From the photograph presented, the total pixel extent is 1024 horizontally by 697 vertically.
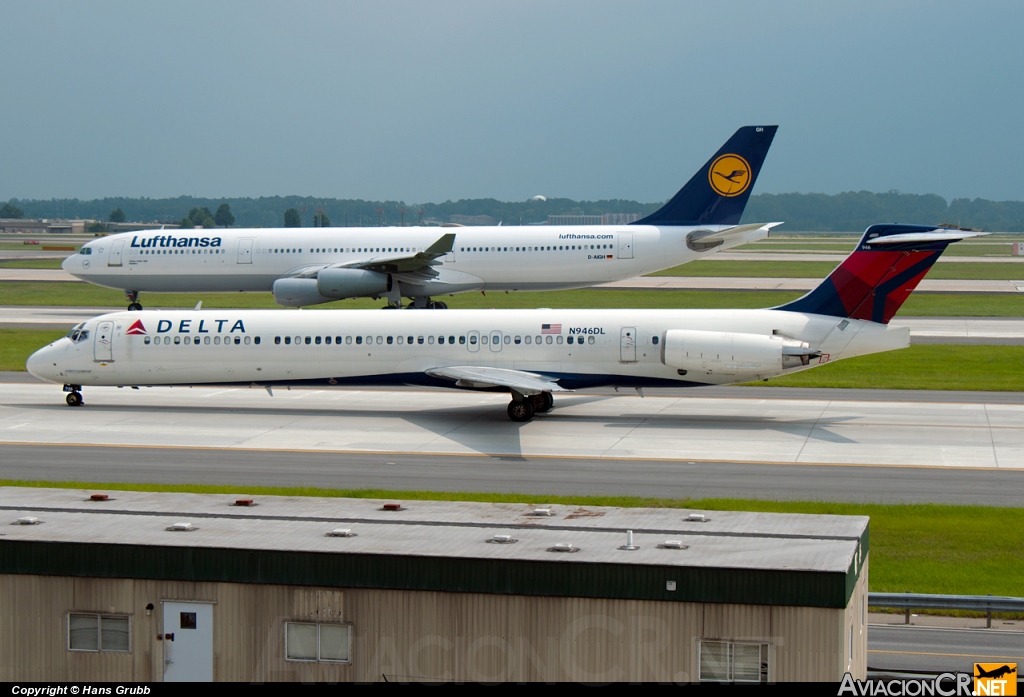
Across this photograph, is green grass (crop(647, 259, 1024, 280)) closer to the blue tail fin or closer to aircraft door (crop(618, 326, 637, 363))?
the blue tail fin

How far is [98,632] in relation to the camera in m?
13.8

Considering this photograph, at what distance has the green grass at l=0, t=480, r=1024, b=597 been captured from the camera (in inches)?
806

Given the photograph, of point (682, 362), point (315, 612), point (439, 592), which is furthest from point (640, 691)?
point (682, 362)

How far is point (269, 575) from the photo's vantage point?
534 inches

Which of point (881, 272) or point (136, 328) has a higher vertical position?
point (881, 272)

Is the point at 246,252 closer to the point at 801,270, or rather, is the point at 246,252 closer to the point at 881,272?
the point at 881,272

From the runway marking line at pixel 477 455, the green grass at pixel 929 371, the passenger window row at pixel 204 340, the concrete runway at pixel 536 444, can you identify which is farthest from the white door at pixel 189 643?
the green grass at pixel 929 371

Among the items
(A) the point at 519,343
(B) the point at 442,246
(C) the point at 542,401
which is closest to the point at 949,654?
(A) the point at 519,343

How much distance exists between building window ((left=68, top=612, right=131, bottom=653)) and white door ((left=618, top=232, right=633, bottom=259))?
46325mm

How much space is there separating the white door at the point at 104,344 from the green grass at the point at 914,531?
10.5m

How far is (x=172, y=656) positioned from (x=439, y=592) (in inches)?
128

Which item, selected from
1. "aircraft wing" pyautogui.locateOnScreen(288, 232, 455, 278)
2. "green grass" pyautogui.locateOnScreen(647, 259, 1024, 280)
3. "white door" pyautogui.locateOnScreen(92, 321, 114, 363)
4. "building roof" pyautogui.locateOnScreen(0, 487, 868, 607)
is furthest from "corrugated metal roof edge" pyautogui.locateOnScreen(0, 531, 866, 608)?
"green grass" pyautogui.locateOnScreen(647, 259, 1024, 280)

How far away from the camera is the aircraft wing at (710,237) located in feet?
184

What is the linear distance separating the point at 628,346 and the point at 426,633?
73.7ft
